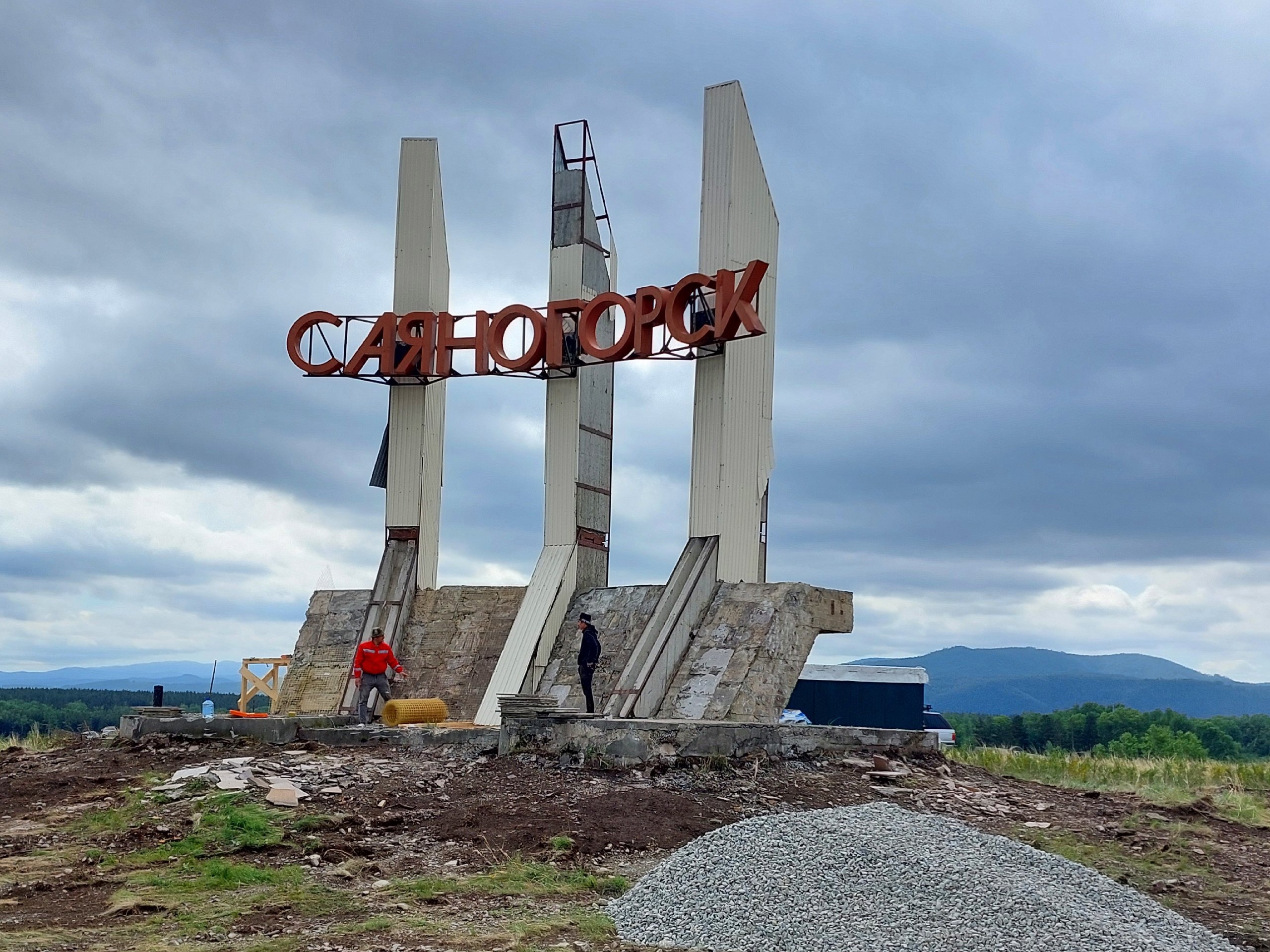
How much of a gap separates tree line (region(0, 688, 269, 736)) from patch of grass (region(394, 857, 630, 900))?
12.5 metres

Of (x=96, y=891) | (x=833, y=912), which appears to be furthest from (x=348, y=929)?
(x=833, y=912)

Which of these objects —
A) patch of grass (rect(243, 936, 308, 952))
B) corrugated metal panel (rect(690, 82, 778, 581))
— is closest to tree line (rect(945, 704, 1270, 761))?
corrugated metal panel (rect(690, 82, 778, 581))

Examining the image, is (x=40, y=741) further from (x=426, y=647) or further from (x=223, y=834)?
(x=223, y=834)

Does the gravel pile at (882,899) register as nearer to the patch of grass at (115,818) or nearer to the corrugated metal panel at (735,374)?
the patch of grass at (115,818)

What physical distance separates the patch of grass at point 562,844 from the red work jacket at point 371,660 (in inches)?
341

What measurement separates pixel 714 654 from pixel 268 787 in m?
8.19

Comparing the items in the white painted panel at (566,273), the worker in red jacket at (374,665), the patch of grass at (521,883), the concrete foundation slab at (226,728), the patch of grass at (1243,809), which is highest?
the white painted panel at (566,273)

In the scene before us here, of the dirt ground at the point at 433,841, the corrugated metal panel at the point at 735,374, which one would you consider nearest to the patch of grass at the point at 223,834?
the dirt ground at the point at 433,841

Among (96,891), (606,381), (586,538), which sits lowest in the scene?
(96,891)

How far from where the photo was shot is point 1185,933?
1121 cm

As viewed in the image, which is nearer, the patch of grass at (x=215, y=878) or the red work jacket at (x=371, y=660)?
the patch of grass at (x=215, y=878)

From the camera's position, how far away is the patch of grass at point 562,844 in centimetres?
1292

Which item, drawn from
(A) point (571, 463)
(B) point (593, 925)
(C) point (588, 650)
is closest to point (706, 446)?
(A) point (571, 463)

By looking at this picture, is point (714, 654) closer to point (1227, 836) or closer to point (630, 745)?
point (630, 745)
